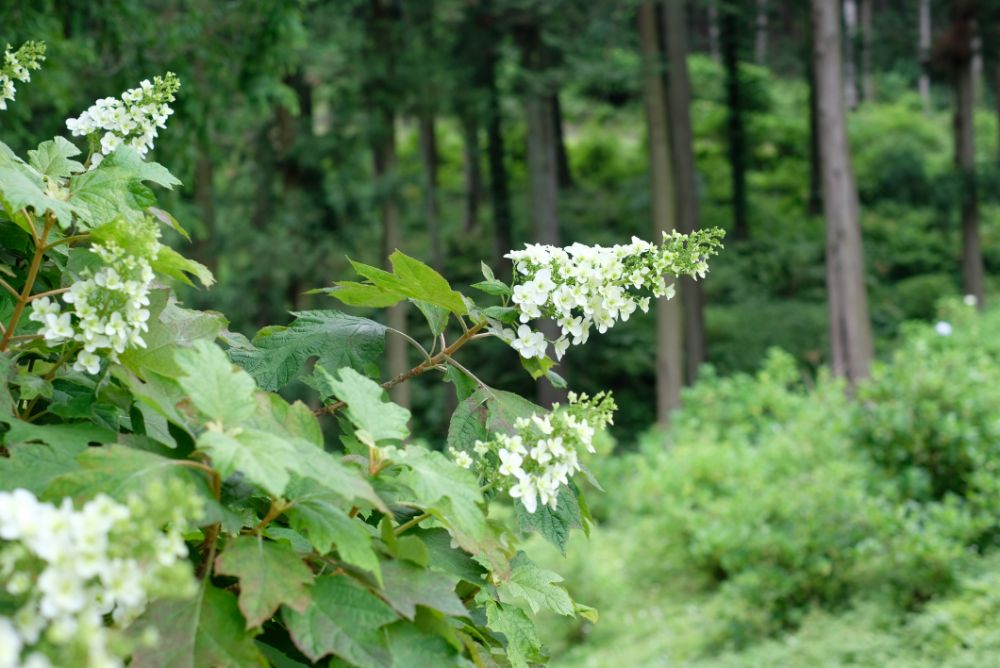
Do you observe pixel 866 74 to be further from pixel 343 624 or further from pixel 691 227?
pixel 343 624

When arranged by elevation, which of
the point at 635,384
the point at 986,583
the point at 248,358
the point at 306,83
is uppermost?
the point at 306,83

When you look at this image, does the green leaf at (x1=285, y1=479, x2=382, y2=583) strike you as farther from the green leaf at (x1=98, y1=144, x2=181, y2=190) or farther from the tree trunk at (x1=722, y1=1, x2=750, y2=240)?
the tree trunk at (x1=722, y1=1, x2=750, y2=240)

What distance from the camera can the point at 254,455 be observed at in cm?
99

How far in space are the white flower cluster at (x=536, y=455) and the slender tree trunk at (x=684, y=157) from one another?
1460 centimetres

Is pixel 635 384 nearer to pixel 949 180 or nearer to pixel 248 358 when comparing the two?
pixel 949 180

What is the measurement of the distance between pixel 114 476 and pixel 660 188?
15.1m

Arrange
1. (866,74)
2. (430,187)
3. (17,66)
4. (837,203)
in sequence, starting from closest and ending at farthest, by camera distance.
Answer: (17,66)
(837,203)
(430,187)
(866,74)

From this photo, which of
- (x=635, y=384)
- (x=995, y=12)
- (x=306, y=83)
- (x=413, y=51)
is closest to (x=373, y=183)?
(x=413, y=51)

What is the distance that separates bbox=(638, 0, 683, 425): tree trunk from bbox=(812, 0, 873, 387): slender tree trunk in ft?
9.24

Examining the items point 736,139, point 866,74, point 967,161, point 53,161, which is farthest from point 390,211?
point 866,74

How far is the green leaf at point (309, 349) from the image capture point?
152 cm

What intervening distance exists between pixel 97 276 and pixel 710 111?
29.3 metres

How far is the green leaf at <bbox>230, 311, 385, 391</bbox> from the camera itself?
1.52 m

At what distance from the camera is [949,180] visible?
65.5 feet
